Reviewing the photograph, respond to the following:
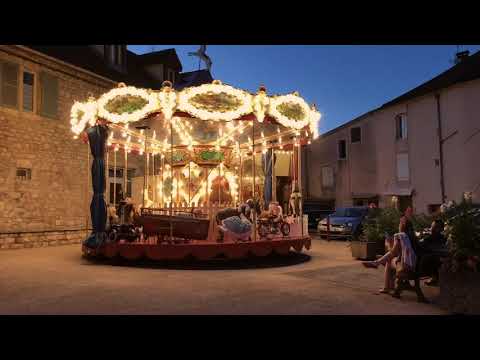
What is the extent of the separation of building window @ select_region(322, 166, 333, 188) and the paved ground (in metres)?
16.8

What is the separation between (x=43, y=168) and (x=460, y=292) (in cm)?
1353

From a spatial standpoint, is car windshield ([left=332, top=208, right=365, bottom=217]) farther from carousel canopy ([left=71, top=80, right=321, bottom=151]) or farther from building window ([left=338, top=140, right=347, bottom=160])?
building window ([left=338, top=140, right=347, bottom=160])

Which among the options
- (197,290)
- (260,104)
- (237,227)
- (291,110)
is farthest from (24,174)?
(197,290)

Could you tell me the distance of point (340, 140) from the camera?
87.7ft

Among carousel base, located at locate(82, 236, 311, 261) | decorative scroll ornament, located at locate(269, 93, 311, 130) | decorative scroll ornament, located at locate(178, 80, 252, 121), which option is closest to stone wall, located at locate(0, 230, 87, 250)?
carousel base, located at locate(82, 236, 311, 261)

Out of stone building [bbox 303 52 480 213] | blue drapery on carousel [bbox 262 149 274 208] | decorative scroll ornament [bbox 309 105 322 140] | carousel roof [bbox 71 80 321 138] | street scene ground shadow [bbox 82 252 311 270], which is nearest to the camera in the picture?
street scene ground shadow [bbox 82 252 311 270]

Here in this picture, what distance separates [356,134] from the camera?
83.7 feet

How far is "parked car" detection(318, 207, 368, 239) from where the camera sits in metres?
16.8

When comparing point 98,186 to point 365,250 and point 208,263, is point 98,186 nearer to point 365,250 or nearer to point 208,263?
point 208,263

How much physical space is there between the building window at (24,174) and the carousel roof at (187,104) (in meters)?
4.37

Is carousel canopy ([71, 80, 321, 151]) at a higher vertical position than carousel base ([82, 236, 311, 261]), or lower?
higher
